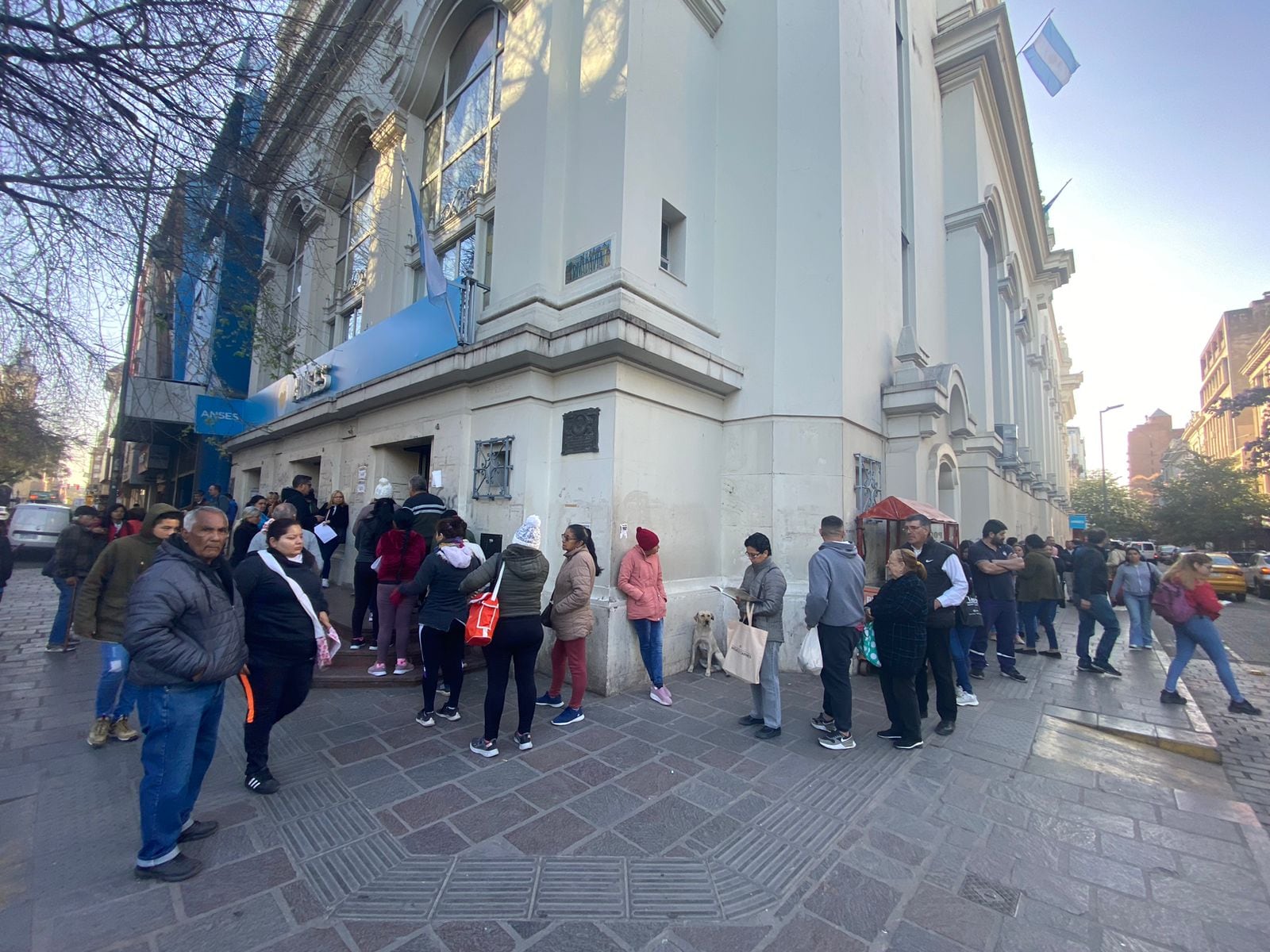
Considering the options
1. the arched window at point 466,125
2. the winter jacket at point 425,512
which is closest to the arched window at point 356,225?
the arched window at point 466,125

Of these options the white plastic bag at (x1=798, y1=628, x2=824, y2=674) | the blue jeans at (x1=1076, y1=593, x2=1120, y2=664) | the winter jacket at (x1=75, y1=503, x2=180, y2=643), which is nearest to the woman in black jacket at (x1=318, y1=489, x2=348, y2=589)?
the winter jacket at (x1=75, y1=503, x2=180, y2=643)

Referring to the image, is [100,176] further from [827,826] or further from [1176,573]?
[1176,573]

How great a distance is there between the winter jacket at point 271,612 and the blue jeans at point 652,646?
3.23 metres

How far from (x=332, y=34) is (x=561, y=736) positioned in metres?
8.23

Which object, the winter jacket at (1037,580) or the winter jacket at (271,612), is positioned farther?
the winter jacket at (1037,580)

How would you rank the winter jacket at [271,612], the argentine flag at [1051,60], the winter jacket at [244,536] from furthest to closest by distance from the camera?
the argentine flag at [1051,60] → the winter jacket at [244,536] → the winter jacket at [271,612]

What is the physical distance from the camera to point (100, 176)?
450 cm

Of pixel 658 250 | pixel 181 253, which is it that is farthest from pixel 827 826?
pixel 181 253

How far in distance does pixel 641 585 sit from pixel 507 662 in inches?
73.6

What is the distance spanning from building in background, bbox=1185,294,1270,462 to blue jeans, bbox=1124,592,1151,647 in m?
57.4

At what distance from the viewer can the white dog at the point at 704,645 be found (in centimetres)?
667

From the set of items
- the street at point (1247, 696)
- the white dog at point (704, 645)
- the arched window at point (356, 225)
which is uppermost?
the arched window at point (356, 225)

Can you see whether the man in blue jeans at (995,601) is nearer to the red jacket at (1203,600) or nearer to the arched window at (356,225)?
the red jacket at (1203,600)

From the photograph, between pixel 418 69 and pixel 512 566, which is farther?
pixel 418 69
